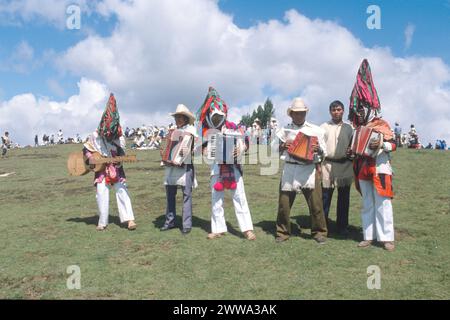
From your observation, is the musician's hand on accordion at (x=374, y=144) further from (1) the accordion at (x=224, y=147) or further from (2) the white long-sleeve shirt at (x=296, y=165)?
(1) the accordion at (x=224, y=147)

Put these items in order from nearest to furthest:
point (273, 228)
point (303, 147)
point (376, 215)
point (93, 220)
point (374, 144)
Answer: point (374, 144) → point (376, 215) → point (303, 147) → point (273, 228) → point (93, 220)

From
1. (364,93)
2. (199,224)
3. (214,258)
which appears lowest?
(214,258)

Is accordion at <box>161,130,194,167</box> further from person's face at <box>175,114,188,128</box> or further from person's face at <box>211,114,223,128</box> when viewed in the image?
person's face at <box>211,114,223,128</box>

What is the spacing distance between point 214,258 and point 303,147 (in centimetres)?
215

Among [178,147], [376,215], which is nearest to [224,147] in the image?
[178,147]

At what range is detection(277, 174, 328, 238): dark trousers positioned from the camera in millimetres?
6355

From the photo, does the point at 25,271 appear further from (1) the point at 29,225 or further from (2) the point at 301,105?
(2) the point at 301,105

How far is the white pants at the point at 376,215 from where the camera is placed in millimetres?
5949

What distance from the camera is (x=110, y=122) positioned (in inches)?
291

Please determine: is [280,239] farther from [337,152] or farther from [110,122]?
[110,122]

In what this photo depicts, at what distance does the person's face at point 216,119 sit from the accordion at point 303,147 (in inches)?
51.8

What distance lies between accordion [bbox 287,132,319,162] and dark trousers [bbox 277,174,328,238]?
15.9 inches
